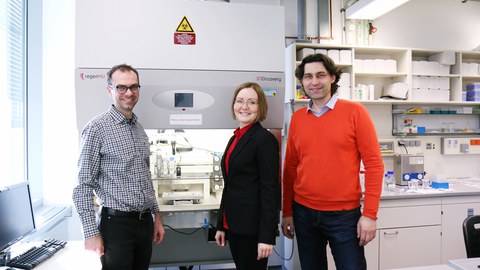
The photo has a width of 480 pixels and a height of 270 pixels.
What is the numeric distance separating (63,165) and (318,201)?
78.6 inches

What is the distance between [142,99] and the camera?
1.74 metres

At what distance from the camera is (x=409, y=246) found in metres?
2.61

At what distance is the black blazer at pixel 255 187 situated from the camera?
141 centimetres

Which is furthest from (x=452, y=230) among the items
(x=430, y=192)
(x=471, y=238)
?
(x=471, y=238)

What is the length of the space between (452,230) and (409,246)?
0.43 m

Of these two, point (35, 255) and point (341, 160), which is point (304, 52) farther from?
point (35, 255)

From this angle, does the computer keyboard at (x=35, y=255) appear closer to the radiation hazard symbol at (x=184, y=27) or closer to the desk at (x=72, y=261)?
the desk at (x=72, y=261)

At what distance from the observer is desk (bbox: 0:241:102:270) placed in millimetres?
1385

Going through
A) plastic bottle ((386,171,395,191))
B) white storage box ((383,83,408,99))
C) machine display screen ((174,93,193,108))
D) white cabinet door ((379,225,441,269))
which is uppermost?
white storage box ((383,83,408,99))

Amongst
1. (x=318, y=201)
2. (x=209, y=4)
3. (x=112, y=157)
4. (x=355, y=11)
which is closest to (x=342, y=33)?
(x=355, y=11)

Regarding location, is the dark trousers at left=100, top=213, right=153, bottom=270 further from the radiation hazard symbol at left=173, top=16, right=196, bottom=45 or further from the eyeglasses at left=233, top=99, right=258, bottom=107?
the radiation hazard symbol at left=173, top=16, right=196, bottom=45

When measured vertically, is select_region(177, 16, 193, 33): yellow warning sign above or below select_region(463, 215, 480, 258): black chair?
above

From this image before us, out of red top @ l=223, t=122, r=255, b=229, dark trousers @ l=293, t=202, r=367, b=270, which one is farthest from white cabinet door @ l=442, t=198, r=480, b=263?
red top @ l=223, t=122, r=255, b=229

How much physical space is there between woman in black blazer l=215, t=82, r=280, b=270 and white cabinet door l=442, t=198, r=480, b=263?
6.67 feet
